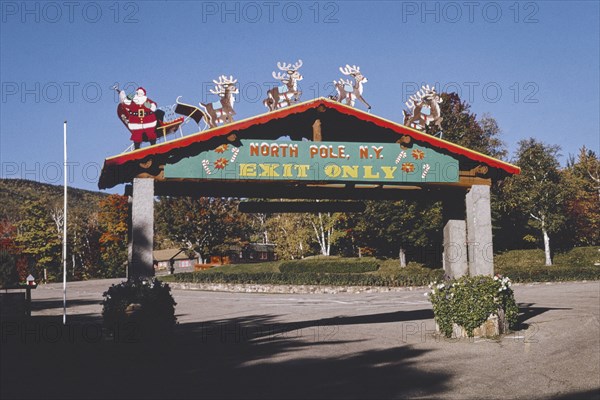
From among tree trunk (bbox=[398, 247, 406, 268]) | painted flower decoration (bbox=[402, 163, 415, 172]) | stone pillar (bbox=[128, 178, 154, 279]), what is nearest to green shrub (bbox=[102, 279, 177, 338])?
stone pillar (bbox=[128, 178, 154, 279])

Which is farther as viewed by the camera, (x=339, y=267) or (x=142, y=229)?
(x=339, y=267)

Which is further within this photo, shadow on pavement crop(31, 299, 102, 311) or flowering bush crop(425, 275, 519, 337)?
shadow on pavement crop(31, 299, 102, 311)

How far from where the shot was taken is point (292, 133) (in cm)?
1616

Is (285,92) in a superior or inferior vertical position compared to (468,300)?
superior

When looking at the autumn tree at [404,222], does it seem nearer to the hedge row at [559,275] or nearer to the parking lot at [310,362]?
the hedge row at [559,275]

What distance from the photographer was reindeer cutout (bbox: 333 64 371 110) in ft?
50.0

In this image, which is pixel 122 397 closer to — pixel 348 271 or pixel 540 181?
pixel 348 271

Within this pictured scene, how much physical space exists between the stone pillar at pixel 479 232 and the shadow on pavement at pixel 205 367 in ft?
11.6

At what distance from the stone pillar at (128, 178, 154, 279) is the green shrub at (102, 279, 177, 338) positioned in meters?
0.38

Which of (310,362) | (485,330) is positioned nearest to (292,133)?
(310,362)

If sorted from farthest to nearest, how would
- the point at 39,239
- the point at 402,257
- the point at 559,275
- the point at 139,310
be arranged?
the point at 39,239, the point at 402,257, the point at 559,275, the point at 139,310

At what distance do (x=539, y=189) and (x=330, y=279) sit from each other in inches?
814

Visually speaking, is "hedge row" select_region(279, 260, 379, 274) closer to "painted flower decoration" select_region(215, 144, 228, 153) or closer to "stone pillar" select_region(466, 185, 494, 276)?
"stone pillar" select_region(466, 185, 494, 276)

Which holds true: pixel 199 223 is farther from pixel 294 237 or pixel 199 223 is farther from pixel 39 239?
pixel 39 239
